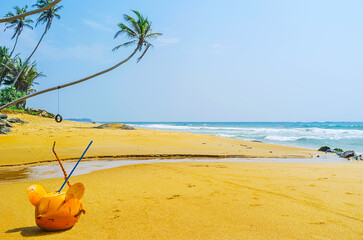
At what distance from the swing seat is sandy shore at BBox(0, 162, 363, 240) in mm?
117

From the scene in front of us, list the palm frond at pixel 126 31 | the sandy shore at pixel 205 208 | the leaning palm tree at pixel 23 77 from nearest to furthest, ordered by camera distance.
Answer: the sandy shore at pixel 205 208
the palm frond at pixel 126 31
the leaning palm tree at pixel 23 77

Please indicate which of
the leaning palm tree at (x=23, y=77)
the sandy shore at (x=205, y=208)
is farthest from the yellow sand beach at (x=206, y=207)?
the leaning palm tree at (x=23, y=77)

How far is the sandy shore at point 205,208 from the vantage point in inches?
126

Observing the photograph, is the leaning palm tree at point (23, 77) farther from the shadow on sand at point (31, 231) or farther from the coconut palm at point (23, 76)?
the shadow on sand at point (31, 231)

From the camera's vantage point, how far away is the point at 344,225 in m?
3.50

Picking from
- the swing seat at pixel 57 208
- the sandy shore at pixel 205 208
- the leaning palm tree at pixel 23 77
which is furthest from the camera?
the leaning palm tree at pixel 23 77

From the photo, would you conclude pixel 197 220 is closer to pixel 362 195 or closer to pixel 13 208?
pixel 13 208

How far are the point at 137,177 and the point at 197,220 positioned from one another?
315 centimetres

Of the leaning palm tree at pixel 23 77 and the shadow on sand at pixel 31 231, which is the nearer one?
the shadow on sand at pixel 31 231

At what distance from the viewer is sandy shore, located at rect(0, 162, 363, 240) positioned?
3207 mm

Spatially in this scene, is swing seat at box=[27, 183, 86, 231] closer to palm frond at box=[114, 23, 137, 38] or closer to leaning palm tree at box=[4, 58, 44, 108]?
palm frond at box=[114, 23, 137, 38]

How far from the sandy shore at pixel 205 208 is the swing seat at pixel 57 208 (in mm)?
117

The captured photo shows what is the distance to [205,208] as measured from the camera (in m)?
4.10

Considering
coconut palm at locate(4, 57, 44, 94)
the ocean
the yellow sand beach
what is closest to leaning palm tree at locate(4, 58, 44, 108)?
coconut palm at locate(4, 57, 44, 94)
